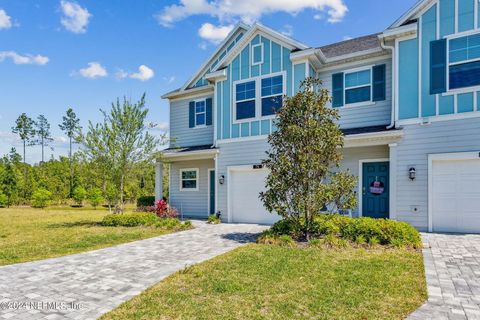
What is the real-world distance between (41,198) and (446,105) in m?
29.4

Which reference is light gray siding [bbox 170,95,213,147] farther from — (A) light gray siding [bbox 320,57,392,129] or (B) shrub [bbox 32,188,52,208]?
(B) shrub [bbox 32,188,52,208]

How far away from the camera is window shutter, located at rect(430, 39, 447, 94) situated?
959 cm

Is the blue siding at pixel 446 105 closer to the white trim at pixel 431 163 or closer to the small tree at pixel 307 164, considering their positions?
the white trim at pixel 431 163

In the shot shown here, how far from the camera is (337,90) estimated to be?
1203 centimetres

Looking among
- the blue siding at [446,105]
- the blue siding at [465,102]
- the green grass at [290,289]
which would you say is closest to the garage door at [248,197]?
the green grass at [290,289]

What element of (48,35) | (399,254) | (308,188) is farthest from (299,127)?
(48,35)

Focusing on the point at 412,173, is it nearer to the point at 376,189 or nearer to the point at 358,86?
the point at 376,189

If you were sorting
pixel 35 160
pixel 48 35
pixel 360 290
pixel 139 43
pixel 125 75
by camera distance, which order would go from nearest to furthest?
pixel 360 290 < pixel 48 35 < pixel 139 43 < pixel 125 75 < pixel 35 160

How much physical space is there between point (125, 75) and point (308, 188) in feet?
50.2

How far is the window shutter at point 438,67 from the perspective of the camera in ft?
31.4

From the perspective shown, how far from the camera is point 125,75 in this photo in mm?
19438

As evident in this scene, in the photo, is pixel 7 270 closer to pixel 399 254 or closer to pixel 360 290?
pixel 360 290

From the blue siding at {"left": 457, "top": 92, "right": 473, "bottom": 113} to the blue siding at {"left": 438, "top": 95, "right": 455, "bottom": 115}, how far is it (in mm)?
170

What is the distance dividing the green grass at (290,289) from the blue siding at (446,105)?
496 centimetres
